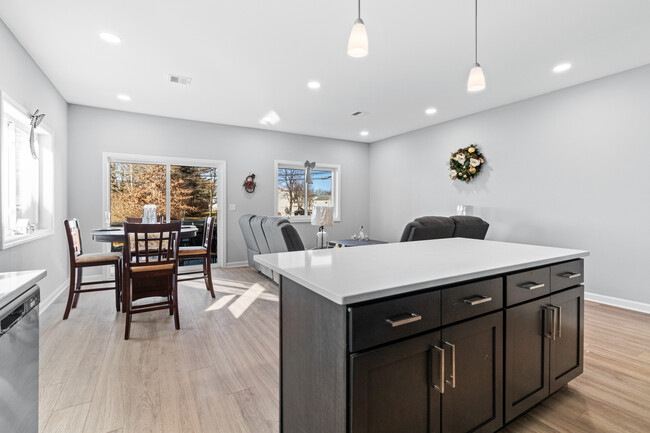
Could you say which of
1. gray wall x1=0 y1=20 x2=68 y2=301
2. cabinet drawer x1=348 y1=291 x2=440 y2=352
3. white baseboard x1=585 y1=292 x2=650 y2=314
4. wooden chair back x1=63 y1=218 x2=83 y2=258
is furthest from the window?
white baseboard x1=585 y1=292 x2=650 y2=314

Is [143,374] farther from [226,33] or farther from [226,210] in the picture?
[226,210]

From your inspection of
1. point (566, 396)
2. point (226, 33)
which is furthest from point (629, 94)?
point (226, 33)

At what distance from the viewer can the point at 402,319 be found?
106 centimetres

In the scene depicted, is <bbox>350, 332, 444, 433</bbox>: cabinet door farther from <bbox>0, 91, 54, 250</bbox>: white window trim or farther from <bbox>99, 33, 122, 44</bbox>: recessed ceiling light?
<bbox>99, 33, 122, 44</bbox>: recessed ceiling light

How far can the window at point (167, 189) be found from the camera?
16.3 feet

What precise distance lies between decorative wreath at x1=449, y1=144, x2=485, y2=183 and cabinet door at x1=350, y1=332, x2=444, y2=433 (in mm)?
4470

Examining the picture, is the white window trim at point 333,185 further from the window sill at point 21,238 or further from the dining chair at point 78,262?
the window sill at point 21,238

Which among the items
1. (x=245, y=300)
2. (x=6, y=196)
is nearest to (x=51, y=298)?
(x=6, y=196)

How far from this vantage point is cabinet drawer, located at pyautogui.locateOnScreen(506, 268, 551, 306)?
1.43m

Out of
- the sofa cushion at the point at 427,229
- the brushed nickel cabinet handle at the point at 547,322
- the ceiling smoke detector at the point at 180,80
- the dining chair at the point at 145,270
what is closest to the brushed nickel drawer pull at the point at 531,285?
the brushed nickel cabinet handle at the point at 547,322

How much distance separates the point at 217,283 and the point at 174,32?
3.18 meters

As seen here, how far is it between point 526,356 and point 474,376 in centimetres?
42

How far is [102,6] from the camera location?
2.40m

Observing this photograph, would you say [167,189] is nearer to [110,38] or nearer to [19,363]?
[110,38]
